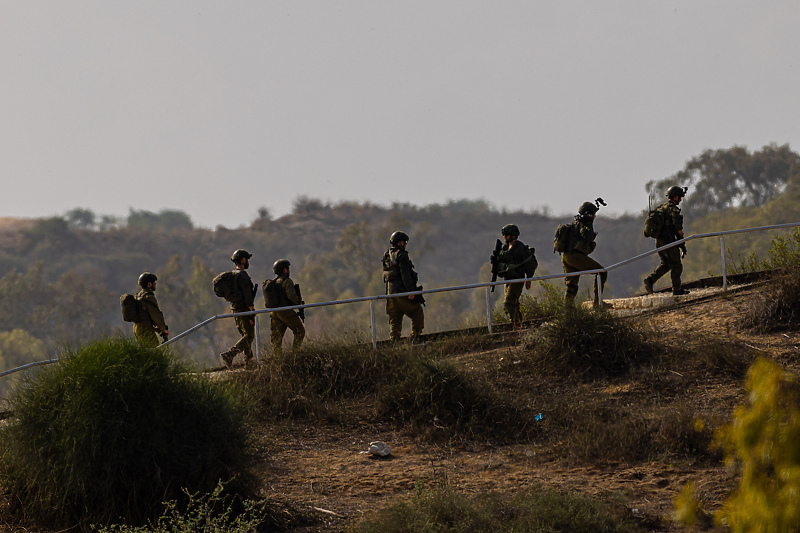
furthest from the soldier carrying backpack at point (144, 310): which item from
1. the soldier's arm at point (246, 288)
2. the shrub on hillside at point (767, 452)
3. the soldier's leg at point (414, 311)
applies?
the shrub on hillside at point (767, 452)

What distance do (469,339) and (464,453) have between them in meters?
3.61

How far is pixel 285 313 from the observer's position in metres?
12.9

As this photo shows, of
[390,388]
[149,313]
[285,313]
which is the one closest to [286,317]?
[285,313]

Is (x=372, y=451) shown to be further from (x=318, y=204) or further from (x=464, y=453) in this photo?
(x=318, y=204)

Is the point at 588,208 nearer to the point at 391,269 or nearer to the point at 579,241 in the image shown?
the point at 579,241

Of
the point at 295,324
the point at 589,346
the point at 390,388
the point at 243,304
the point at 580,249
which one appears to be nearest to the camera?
the point at 390,388

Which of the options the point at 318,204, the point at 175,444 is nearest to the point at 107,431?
the point at 175,444

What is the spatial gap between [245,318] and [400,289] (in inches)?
91.4

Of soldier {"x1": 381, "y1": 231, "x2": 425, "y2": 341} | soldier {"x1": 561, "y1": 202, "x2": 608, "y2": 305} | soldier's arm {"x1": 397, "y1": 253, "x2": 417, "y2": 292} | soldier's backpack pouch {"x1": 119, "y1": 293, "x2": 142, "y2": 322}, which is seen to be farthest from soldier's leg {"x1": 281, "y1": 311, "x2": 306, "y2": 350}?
soldier {"x1": 561, "y1": 202, "x2": 608, "y2": 305}

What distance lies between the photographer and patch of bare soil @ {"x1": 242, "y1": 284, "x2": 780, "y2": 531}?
7.73 meters

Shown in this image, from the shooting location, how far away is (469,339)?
12.9 metres

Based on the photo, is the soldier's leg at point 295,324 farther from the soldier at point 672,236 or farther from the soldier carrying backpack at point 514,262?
the soldier at point 672,236

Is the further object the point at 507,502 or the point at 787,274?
the point at 787,274

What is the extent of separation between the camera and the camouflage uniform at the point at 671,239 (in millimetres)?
13242
